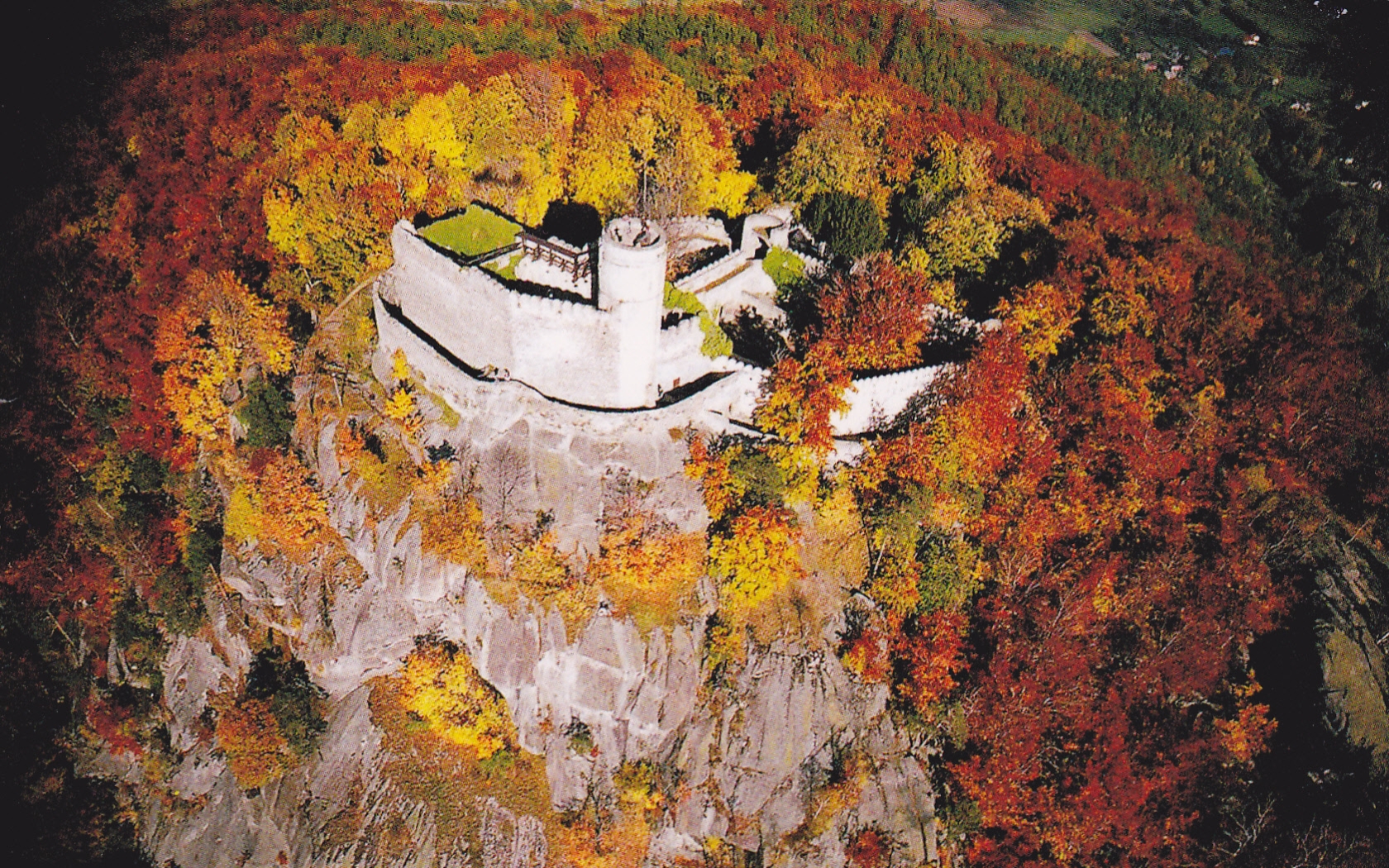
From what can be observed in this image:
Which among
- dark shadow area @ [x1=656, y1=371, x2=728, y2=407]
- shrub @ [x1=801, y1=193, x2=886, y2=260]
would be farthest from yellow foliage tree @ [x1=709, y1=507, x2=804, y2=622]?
shrub @ [x1=801, y1=193, x2=886, y2=260]

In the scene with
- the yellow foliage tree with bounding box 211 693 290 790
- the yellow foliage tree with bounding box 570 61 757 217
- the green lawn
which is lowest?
the yellow foliage tree with bounding box 211 693 290 790

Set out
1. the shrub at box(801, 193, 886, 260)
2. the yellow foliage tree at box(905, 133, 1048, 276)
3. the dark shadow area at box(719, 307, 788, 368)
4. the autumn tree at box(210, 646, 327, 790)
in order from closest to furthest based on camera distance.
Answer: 1. the dark shadow area at box(719, 307, 788, 368)
2. the autumn tree at box(210, 646, 327, 790)
3. the shrub at box(801, 193, 886, 260)
4. the yellow foliage tree at box(905, 133, 1048, 276)

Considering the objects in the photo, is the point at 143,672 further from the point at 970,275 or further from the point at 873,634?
the point at 970,275

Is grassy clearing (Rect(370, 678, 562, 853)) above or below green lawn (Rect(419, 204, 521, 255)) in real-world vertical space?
below

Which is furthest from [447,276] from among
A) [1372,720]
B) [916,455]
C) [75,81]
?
[75,81]

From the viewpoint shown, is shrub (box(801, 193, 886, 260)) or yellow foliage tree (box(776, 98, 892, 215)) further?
yellow foliage tree (box(776, 98, 892, 215))

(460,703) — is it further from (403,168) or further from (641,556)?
(403,168)

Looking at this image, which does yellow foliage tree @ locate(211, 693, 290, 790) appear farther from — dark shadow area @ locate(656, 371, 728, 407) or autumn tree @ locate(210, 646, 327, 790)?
dark shadow area @ locate(656, 371, 728, 407)
